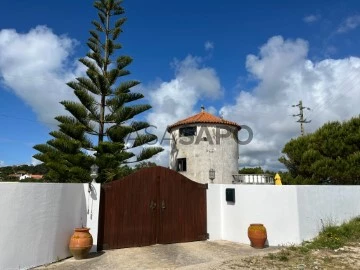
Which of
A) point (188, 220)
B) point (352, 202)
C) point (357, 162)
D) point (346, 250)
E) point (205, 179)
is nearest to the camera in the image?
point (346, 250)

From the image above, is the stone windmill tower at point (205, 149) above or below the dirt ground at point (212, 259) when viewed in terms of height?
above

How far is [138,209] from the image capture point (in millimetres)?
8969

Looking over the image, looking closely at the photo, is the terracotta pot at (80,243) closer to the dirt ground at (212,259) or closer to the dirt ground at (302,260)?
the dirt ground at (212,259)

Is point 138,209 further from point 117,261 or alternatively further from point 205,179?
point 205,179

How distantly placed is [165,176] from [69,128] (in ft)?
23.7

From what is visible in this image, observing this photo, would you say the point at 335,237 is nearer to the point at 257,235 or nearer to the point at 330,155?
the point at 257,235

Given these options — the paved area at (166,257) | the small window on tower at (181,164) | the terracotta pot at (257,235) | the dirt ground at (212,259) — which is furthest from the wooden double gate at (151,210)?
the small window on tower at (181,164)

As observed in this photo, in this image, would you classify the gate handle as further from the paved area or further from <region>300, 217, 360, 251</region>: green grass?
<region>300, 217, 360, 251</region>: green grass

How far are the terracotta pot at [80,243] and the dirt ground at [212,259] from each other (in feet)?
0.52

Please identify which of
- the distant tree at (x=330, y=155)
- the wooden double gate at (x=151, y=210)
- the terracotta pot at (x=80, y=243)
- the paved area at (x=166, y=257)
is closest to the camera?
the paved area at (x=166, y=257)

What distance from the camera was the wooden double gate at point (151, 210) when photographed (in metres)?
8.58

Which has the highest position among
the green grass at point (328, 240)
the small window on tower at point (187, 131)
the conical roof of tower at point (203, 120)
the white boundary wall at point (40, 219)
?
the conical roof of tower at point (203, 120)

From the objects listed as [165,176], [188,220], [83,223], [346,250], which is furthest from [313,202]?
[83,223]

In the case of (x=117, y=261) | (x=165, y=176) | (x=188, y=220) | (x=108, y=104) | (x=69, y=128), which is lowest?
(x=117, y=261)
